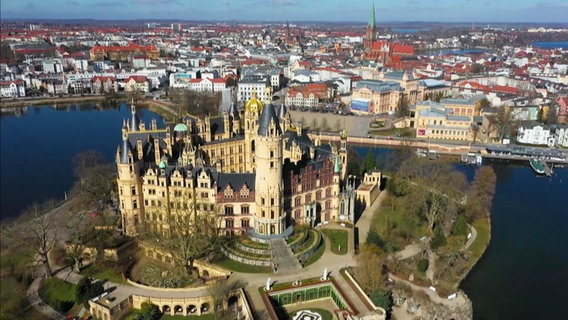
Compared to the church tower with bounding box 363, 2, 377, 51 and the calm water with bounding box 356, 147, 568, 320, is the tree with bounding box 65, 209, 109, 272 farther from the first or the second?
the church tower with bounding box 363, 2, 377, 51

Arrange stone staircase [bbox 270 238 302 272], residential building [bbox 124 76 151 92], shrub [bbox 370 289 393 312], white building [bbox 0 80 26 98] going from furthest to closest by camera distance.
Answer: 1. residential building [bbox 124 76 151 92]
2. white building [bbox 0 80 26 98]
3. stone staircase [bbox 270 238 302 272]
4. shrub [bbox 370 289 393 312]

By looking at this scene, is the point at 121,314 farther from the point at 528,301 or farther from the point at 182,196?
the point at 528,301

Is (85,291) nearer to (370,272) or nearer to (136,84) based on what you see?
(370,272)

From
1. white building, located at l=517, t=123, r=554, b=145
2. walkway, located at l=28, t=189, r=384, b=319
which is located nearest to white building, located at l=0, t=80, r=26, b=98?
walkway, located at l=28, t=189, r=384, b=319

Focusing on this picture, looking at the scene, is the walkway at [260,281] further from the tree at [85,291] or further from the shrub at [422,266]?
the shrub at [422,266]

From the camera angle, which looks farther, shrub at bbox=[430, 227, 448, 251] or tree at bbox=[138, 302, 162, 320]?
shrub at bbox=[430, 227, 448, 251]

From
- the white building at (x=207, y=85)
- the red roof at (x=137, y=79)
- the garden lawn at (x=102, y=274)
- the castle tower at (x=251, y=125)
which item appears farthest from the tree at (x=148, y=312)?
the red roof at (x=137, y=79)

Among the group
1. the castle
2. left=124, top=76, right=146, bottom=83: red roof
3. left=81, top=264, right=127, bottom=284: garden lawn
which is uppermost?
left=124, top=76, right=146, bottom=83: red roof
